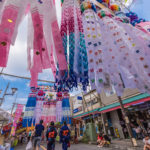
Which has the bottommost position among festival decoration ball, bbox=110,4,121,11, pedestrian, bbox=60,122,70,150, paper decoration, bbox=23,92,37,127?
pedestrian, bbox=60,122,70,150

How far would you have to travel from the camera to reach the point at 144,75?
3.98 ft

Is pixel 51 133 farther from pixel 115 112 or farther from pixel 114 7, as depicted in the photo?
pixel 115 112

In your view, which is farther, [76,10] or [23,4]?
[76,10]

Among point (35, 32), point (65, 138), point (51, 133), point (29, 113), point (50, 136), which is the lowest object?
point (65, 138)

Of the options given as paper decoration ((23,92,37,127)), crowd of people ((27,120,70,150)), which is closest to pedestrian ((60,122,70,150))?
crowd of people ((27,120,70,150))

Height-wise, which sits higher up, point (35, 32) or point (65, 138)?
point (35, 32)

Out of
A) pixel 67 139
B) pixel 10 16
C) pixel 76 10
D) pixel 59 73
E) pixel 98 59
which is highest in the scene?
pixel 76 10

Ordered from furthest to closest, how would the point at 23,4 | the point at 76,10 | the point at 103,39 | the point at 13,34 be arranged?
the point at 76,10, the point at 103,39, the point at 23,4, the point at 13,34

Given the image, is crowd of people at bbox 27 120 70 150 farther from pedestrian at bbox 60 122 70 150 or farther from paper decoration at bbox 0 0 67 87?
paper decoration at bbox 0 0 67 87

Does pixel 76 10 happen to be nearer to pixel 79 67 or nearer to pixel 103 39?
pixel 103 39

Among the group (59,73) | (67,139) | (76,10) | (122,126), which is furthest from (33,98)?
(122,126)

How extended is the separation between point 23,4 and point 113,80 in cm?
149

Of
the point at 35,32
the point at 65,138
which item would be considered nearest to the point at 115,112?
the point at 65,138

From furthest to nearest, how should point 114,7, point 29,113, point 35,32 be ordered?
point 29,113 → point 114,7 → point 35,32
